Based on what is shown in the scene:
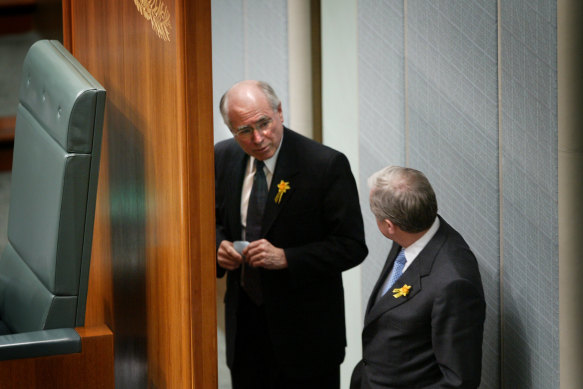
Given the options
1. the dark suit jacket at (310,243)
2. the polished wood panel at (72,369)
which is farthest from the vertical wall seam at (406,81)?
the polished wood panel at (72,369)

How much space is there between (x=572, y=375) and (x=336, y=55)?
1926 millimetres

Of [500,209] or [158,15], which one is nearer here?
[158,15]

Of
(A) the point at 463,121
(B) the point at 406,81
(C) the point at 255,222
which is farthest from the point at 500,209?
(C) the point at 255,222

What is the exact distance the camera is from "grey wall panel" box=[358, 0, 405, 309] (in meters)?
3.15

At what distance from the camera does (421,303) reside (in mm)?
2363

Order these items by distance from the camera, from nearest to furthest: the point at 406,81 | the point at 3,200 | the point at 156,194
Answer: the point at 156,194, the point at 406,81, the point at 3,200

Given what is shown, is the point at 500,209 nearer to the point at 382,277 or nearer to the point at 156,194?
the point at 382,277

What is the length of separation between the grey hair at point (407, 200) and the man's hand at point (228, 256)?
1.76 ft

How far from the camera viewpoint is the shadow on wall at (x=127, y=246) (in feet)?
7.29

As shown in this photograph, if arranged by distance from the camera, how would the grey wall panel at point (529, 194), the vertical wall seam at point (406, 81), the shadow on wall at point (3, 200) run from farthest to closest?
the shadow on wall at point (3, 200) < the vertical wall seam at point (406, 81) < the grey wall panel at point (529, 194)

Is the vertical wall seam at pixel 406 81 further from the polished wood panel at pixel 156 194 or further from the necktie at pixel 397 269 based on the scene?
the polished wood panel at pixel 156 194

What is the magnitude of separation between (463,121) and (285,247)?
0.74 meters

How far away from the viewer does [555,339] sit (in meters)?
2.38

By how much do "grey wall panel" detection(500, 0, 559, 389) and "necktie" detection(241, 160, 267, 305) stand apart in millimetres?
825
